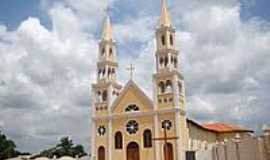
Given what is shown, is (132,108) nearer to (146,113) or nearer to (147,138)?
(146,113)

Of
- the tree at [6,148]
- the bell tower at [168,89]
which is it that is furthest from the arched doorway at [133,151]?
the tree at [6,148]

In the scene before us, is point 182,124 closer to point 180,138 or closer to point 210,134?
point 180,138

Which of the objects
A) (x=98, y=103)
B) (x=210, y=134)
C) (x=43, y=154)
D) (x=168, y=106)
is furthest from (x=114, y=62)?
(x=43, y=154)

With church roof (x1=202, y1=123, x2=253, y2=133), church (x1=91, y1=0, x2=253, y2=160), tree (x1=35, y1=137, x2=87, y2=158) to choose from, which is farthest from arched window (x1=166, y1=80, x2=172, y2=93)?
tree (x1=35, y1=137, x2=87, y2=158)

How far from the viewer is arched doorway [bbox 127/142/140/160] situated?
46844 millimetres

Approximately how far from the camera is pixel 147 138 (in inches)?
1837

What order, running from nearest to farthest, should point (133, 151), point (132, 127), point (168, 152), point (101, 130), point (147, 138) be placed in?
point (168, 152)
point (147, 138)
point (133, 151)
point (132, 127)
point (101, 130)

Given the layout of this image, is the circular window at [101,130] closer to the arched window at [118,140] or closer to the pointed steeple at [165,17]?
the arched window at [118,140]

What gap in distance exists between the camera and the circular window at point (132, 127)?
47.4 metres

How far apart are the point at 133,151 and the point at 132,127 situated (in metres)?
2.69

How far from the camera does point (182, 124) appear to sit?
150 ft

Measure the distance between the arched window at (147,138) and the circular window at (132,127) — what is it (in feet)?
3.87

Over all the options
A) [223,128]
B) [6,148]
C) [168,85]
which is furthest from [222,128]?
[6,148]

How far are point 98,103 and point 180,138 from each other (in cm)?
1170
